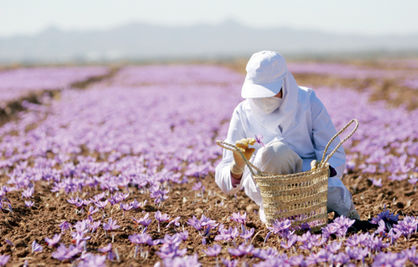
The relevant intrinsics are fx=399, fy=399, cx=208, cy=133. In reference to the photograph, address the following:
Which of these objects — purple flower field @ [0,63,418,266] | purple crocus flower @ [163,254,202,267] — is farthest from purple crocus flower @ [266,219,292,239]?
purple crocus flower @ [163,254,202,267]

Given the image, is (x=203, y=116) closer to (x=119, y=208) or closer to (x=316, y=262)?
(x=119, y=208)

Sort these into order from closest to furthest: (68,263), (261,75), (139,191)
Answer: (68,263) < (261,75) < (139,191)

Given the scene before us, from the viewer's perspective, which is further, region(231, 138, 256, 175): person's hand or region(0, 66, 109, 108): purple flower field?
region(0, 66, 109, 108): purple flower field

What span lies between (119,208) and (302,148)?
1.67m

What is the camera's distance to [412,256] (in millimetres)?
2361

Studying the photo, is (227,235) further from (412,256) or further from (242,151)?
(412,256)

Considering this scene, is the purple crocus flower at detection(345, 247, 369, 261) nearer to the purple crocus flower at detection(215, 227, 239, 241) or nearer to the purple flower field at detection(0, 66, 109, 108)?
the purple crocus flower at detection(215, 227, 239, 241)

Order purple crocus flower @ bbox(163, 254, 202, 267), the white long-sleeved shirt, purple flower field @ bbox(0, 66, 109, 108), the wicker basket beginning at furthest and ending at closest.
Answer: purple flower field @ bbox(0, 66, 109, 108), the white long-sleeved shirt, the wicker basket, purple crocus flower @ bbox(163, 254, 202, 267)

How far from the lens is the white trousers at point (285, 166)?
2842mm

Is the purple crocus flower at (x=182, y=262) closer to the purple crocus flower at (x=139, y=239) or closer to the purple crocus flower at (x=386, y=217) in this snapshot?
the purple crocus flower at (x=139, y=239)

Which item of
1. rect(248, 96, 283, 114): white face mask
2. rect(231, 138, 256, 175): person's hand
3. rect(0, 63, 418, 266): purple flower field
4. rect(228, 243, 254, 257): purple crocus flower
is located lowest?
rect(0, 63, 418, 266): purple flower field

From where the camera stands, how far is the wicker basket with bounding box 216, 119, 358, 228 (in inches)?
106

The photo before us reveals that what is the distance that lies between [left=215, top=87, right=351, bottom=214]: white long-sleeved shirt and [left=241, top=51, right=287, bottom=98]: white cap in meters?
0.28

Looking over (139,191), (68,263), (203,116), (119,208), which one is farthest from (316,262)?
(203,116)
